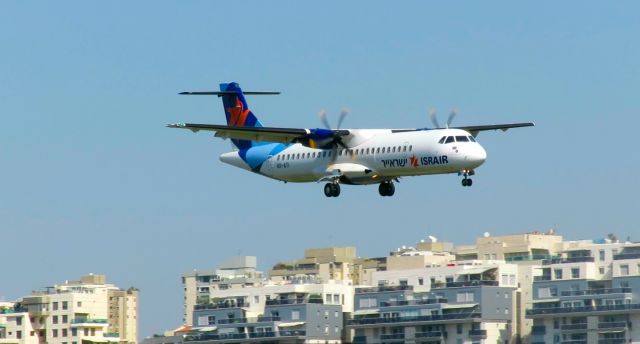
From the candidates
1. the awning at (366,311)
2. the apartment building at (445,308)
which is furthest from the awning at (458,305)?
the awning at (366,311)

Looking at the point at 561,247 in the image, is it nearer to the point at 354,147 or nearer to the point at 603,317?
the point at 603,317

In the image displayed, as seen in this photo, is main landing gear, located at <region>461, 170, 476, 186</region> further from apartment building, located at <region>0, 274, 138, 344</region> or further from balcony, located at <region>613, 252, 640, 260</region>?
apartment building, located at <region>0, 274, 138, 344</region>

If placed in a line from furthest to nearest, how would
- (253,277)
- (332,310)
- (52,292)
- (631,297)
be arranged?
(253,277), (52,292), (332,310), (631,297)

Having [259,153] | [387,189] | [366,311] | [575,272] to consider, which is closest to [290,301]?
[366,311]

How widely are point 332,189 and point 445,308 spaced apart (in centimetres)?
4456

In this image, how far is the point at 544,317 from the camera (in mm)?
116688

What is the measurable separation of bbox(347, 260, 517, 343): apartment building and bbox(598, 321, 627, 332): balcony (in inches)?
246

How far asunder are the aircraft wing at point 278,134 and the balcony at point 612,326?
4310 cm

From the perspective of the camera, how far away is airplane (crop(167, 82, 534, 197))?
69.9m

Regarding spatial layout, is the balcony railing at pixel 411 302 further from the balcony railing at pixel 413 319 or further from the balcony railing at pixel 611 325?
the balcony railing at pixel 611 325

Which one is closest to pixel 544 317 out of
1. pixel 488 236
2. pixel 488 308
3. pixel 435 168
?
pixel 488 308

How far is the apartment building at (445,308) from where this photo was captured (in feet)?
379

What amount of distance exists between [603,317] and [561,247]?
1263 inches

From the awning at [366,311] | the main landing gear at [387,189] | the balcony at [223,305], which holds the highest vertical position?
the main landing gear at [387,189]
